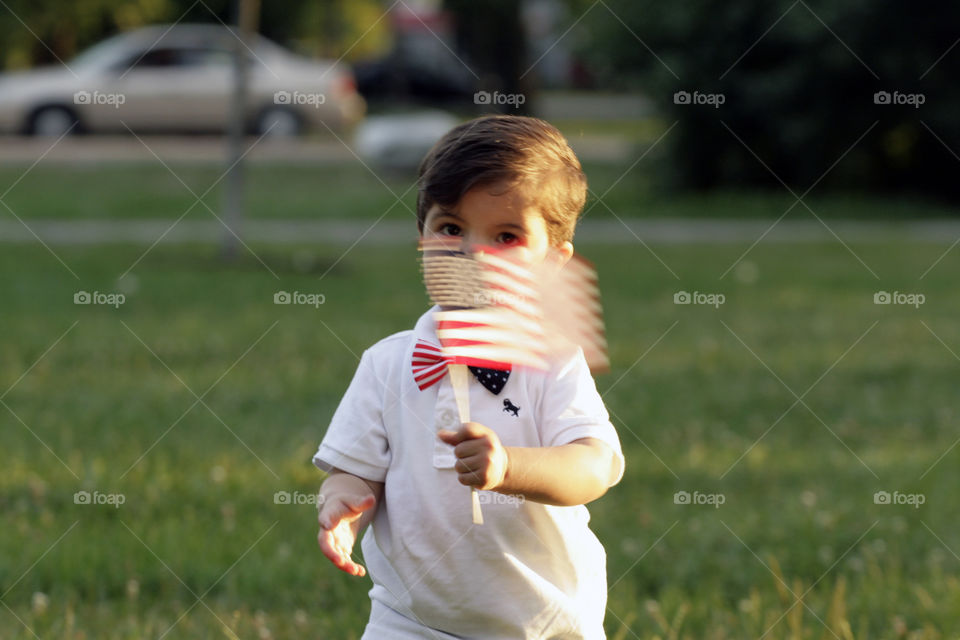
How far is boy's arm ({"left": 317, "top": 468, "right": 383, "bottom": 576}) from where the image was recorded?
197cm

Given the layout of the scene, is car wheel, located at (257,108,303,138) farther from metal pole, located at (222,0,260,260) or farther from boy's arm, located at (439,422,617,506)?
boy's arm, located at (439,422,617,506)

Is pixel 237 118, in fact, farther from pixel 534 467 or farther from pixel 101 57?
pixel 101 57

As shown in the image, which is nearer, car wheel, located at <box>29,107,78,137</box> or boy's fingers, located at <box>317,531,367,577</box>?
boy's fingers, located at <box>317,531,367,577</box>

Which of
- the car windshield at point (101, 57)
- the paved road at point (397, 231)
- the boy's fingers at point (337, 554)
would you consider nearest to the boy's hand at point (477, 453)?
the boy's fingers at point (337, 554)

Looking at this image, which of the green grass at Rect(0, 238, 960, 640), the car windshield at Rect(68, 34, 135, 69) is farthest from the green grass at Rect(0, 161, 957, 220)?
the green grass at Rect(0, 238, 960, 640)

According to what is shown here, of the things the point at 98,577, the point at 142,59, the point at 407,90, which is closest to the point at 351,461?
the point at 98,577

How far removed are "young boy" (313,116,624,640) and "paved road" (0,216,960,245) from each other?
31.4 feet

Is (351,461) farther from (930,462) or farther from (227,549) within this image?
(930,462)

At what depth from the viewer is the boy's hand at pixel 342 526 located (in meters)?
1.97

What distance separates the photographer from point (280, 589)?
335 centimetres

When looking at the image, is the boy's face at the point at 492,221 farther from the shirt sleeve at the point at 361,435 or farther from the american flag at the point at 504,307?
the shirt sleeve at the point at 361,435

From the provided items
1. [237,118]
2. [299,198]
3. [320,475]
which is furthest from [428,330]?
[299,198]

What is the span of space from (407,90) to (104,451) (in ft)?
100

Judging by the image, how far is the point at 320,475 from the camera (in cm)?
436
